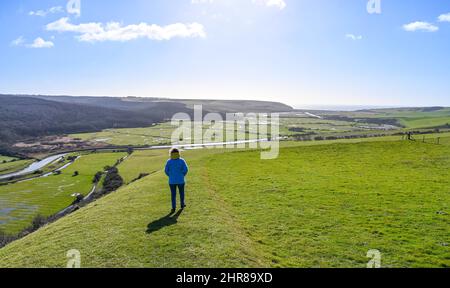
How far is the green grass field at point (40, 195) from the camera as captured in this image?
7194 cm

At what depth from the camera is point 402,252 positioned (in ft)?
44.9

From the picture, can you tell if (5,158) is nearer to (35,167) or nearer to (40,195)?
(35,167)

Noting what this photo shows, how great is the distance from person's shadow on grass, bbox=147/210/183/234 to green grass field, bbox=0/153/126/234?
6245 centimetres

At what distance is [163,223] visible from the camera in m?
16.2

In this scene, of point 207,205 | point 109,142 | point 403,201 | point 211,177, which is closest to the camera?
point 207,205

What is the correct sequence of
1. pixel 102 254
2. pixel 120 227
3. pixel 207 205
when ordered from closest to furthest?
pixel 102 254 < pixel 120 227 < pixel 207 205

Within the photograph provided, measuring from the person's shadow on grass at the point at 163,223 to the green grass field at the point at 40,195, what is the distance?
62.4m

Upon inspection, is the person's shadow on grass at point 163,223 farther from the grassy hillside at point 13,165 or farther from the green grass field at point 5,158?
the green grass field at point 5,158

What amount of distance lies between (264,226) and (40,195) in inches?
3696

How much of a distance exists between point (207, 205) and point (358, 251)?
9.88 meters

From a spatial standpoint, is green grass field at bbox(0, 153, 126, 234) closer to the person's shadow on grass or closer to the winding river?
the winding river

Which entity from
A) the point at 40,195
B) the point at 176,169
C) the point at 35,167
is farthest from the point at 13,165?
the point at 176,169
